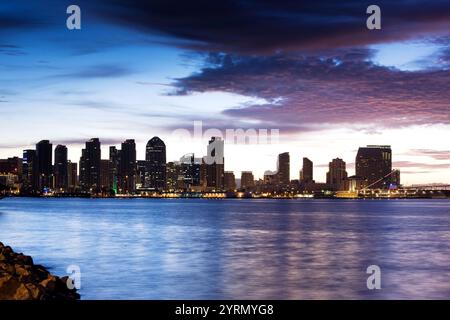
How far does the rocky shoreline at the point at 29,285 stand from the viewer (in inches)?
751

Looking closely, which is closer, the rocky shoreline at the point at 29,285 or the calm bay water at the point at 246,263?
the rocky shoreline at the point at 29,285

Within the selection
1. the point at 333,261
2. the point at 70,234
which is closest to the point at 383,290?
the point at 333,261

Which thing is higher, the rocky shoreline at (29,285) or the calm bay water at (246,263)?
the rocky shoreline at (29,285)

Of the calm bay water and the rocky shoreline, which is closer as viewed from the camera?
the rocky shoreline

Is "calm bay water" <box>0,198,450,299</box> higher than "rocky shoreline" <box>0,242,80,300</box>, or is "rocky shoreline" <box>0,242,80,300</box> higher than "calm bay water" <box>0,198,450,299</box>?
"rocky shoreline" <box>0,242,80,300</box>

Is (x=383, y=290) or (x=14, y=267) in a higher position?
(x=14, y=267)

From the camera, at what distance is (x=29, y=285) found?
19859mm

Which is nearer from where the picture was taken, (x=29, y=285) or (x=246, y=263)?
(x=29, y=285)

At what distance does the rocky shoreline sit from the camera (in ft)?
62.6
